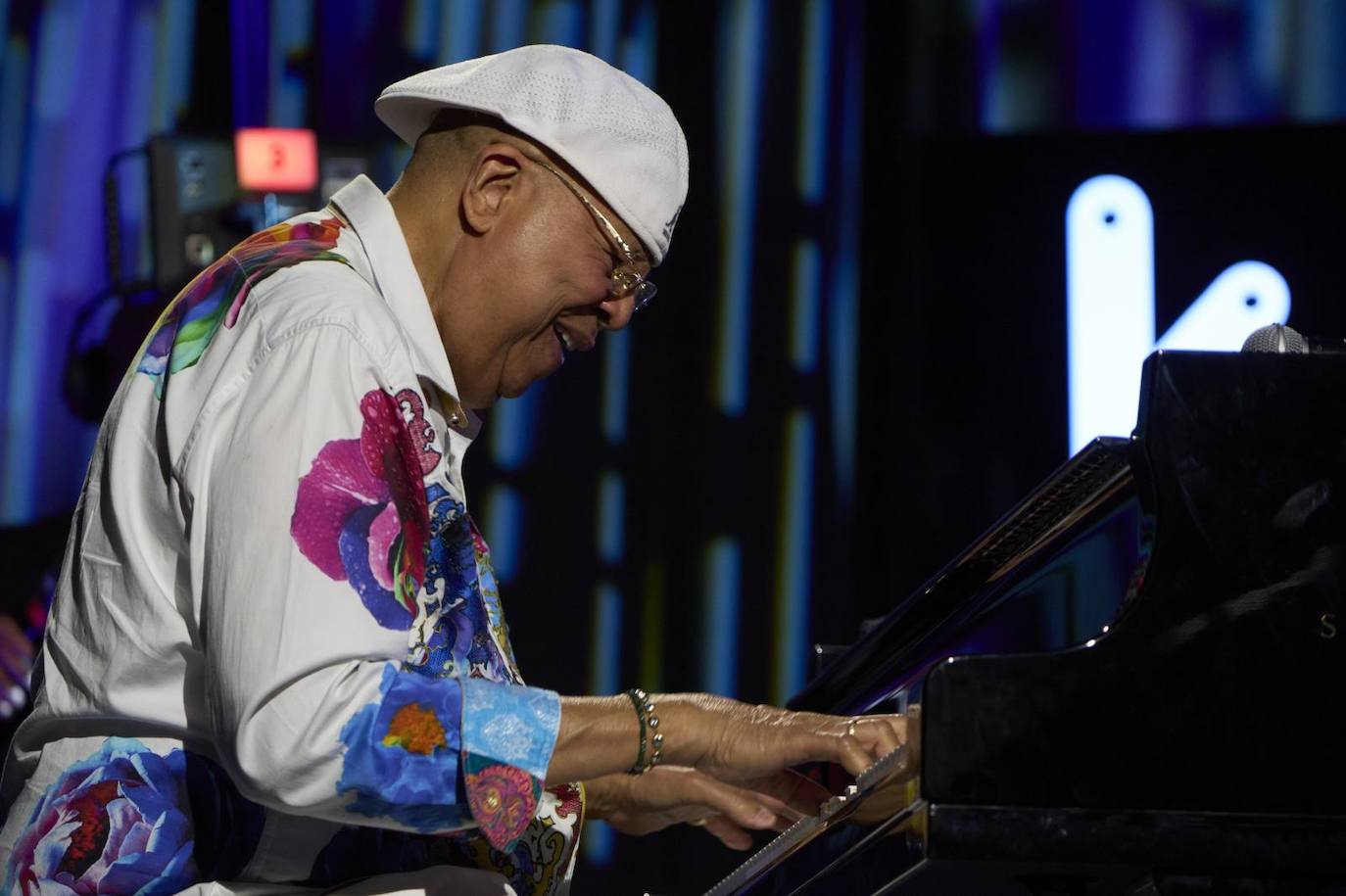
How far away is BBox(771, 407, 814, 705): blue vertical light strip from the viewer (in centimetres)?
380

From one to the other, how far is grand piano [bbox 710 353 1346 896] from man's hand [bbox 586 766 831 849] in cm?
23

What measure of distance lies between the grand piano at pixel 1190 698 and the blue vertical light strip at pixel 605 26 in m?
2.87

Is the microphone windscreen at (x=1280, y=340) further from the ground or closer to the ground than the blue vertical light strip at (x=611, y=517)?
further from the ground

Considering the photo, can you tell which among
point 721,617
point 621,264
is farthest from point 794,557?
point 621,264

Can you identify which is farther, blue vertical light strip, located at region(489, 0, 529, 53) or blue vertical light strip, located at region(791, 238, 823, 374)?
blue vertical light strip, located at region(489, 0, 529, 53)

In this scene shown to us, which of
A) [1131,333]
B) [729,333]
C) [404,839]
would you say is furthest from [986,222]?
[404,839]

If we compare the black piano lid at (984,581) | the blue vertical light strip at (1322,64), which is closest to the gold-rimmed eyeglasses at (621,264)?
the black piano lid at (984,581)

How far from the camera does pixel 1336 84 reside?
12.8 ft

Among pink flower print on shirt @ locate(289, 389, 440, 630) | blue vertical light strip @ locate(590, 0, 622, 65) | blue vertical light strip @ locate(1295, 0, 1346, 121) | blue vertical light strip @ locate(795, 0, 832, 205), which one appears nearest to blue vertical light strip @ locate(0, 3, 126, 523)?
blue vertical light strip @ locate(590, 0, 622, 65)

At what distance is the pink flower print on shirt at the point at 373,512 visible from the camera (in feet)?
3.68

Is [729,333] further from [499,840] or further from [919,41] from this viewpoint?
[499,840]

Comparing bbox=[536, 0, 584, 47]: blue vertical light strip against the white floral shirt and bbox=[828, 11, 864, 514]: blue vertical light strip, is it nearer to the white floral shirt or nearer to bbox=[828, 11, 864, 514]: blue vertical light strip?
bbox=[828, 11, 864, 514]: blue vertical light strip

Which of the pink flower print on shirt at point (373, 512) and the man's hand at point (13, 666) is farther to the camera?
the man's hand at point (13, 666)

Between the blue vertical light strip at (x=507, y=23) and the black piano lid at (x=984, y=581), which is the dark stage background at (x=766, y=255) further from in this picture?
the black piano lid at (x=984, y=581)
